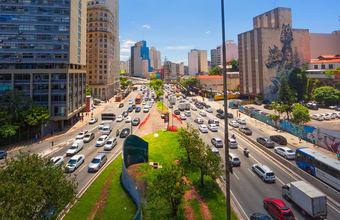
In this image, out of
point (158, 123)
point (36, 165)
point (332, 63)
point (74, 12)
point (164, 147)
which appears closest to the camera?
point (36, 165)

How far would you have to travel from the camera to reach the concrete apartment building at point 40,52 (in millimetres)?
41844

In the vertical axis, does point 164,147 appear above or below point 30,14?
below

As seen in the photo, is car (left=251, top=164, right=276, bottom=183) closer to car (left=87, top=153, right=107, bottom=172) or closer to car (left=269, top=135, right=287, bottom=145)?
car (left=269, top=135, right=287, bottom=145)

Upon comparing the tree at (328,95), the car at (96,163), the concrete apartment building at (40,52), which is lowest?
the car at (96,163)

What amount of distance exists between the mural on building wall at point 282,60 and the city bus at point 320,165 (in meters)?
64.4

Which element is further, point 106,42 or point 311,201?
point 106,42

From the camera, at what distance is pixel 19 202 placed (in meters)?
10.3

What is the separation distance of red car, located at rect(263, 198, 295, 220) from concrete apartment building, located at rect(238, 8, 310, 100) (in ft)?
239

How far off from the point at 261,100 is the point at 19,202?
86001 mm

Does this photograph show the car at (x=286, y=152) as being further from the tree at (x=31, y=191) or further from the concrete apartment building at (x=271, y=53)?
the concrete apartment building at (x=271, y=53)

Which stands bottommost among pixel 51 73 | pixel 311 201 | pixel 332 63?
pixel 311 201

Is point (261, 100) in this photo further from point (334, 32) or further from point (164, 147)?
point (334, 32)

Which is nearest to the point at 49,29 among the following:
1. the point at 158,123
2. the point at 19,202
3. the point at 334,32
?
the point at 158,123

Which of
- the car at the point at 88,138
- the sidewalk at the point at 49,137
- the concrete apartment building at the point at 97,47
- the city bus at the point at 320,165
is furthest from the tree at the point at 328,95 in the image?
the concrete apartment building at the point at 97,47
